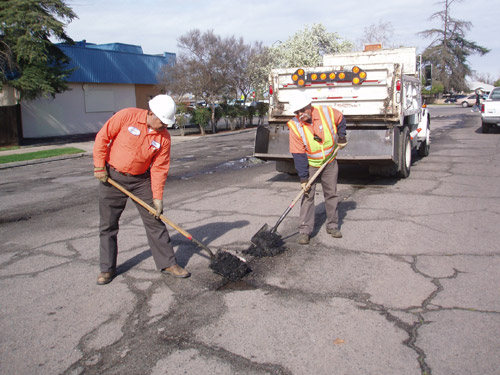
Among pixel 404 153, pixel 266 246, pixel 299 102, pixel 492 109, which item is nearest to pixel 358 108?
pixel 404 153

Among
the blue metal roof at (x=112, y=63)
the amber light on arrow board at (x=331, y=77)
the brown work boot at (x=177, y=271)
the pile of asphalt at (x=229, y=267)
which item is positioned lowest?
the brown work boot at (x=177, y=271)

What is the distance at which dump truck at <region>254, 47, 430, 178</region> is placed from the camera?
26.8 feet

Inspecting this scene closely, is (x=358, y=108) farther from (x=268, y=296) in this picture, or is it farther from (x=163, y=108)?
(x=268, y=296)

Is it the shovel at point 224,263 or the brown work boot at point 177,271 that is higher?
the shovel at point 224,263

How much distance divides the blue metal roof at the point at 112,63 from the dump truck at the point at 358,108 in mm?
17281

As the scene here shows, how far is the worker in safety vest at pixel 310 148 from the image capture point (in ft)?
17.7

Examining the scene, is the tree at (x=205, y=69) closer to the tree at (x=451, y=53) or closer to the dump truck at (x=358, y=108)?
the dump truck at (x=358, y=108)

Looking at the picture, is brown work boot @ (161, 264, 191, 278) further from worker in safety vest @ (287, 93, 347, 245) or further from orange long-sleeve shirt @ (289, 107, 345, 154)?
orange long-sleeve shirt @ (289, 107, 345, 154)

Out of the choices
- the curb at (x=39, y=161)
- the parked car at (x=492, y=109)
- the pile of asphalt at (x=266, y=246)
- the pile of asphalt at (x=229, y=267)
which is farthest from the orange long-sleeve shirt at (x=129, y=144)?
the parked car at (x=492, y=109)

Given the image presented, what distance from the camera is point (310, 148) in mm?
5473

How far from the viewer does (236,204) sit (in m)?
7.50

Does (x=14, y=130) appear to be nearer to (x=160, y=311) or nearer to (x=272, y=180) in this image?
(x=272, y=180)

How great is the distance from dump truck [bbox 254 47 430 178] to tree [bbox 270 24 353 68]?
16.8 m

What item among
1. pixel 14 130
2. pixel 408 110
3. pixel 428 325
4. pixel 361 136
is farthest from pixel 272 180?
pixel 14 130
